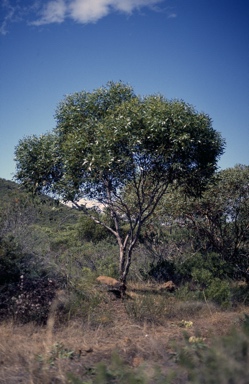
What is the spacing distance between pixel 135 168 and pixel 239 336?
255 inches

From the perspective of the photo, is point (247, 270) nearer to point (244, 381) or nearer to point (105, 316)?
point (105, 316)

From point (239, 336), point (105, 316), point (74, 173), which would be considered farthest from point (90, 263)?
point (239, 336)

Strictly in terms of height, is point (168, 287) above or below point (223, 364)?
below

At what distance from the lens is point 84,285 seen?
9.79 m

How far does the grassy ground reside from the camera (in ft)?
12.4

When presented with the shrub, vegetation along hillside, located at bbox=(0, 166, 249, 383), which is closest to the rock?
vegetation along hillside, located at bbox=(0, 166, 249, 383)

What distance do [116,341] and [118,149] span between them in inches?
183

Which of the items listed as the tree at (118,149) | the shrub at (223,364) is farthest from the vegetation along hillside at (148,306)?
the tree at (118,149)

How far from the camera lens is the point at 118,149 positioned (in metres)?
9.12

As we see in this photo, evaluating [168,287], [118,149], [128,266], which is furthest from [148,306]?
[118,149]

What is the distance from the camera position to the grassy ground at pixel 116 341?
3774mm

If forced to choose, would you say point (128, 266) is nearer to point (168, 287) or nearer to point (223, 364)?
point (168, 287)

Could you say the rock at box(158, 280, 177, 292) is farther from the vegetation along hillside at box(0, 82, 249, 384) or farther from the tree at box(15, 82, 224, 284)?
the tree at box(15, 82, 224, 284)

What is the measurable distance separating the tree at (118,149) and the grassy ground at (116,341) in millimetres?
2012
